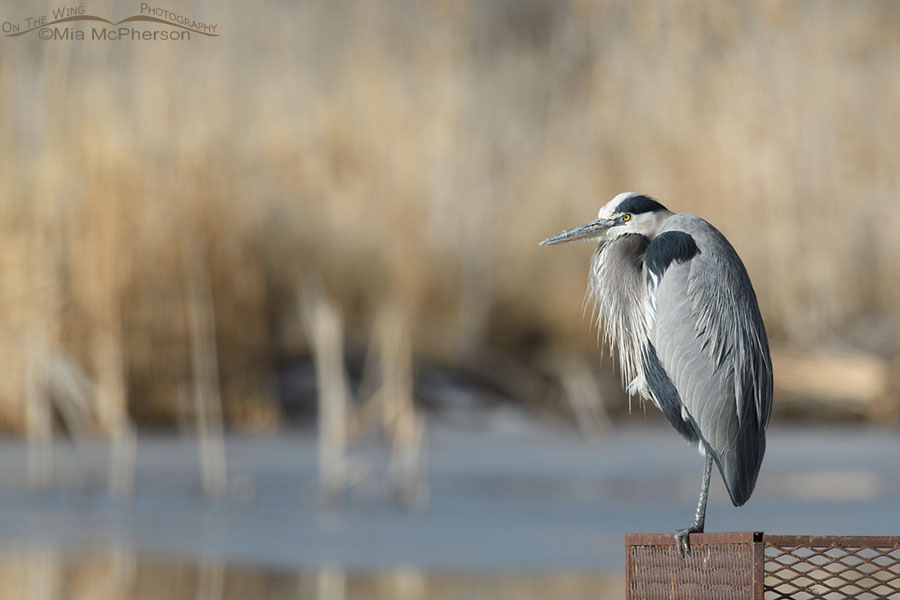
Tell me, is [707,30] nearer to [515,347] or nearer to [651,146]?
[651,146]

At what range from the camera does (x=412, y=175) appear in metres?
7.89

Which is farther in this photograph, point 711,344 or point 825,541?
point 711,344

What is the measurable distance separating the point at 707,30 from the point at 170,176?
4619 mm

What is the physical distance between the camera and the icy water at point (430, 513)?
4211 mm

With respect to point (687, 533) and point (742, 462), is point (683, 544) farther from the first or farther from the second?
point (742, 462)

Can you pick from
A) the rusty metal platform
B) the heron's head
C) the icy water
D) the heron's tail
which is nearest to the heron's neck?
the heron's head

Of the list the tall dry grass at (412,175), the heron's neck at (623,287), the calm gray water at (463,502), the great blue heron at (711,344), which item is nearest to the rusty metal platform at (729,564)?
the great blue heron at (711,344)

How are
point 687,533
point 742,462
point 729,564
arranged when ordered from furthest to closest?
point 742,462
point 687,533
point 729,564

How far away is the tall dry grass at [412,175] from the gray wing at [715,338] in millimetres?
3683

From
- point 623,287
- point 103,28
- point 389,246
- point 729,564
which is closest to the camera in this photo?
point 729,564

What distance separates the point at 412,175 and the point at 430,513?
119 inches

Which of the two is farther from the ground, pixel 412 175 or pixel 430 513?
pixel 412 175

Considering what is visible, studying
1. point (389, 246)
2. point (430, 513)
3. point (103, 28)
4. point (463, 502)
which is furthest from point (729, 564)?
point (389, 246)

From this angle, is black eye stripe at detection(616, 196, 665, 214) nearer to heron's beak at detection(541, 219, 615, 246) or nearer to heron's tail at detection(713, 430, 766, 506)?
heron's beak at detection(541, 219, 615, 246)
